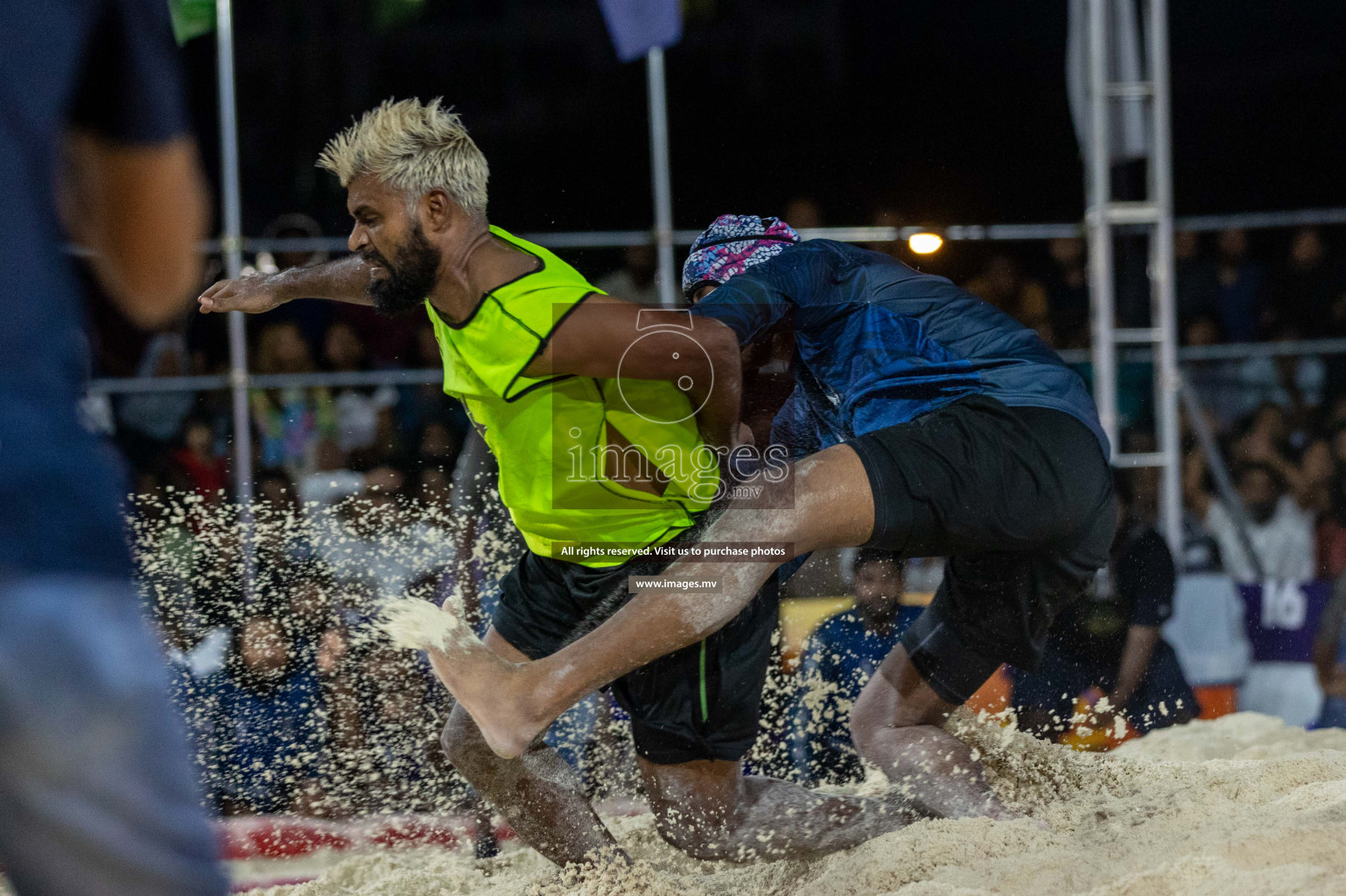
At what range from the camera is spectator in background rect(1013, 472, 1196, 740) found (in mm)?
3164

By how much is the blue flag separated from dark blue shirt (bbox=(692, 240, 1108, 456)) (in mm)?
1233

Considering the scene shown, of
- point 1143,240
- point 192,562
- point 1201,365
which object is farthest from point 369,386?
point 1201,365

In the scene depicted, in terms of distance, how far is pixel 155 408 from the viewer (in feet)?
11.9

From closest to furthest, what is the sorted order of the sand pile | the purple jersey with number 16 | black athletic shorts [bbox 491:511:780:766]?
the sand pile, black athletic shorts [bbox 491:511:780:766], the purple jersey with number 16

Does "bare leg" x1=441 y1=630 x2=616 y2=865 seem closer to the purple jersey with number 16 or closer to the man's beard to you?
the man's beard

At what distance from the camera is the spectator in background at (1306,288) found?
14.7 feet

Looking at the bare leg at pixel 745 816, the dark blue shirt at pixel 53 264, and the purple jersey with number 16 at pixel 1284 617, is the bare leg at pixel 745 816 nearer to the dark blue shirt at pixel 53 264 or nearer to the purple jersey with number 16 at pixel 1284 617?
the dark blue shirt at pixel 53 264

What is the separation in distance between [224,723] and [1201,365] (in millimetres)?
3671

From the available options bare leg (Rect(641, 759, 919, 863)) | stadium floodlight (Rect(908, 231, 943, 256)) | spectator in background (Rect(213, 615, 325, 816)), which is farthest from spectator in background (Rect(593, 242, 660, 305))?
spectator in background (Rect(213, 615, 325, 816))

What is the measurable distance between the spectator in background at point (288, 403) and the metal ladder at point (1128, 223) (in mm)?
2380

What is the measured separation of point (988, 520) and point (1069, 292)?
1458mm

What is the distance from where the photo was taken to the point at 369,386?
3.62 meters

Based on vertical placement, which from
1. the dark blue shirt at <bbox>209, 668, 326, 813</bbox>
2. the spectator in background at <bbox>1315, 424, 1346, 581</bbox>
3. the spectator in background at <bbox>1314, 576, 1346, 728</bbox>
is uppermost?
the spectator in background at <bbox>1315, 424, 1346, 581</bbox>

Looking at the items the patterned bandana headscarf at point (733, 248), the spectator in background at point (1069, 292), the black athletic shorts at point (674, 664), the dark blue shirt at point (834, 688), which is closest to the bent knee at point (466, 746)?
the black athletic shorts at point (674, 664)
